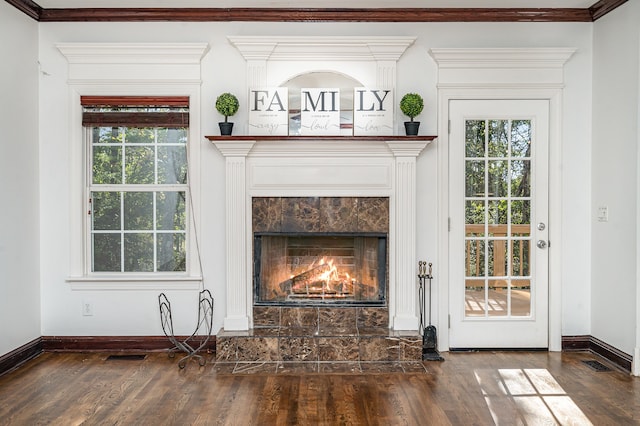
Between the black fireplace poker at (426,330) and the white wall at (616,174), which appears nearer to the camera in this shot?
the white wall at (616,174)

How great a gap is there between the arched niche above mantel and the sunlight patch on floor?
234 centimetres

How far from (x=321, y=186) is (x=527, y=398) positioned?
2064 millimetres

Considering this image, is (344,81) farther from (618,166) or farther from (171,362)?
(171,362)

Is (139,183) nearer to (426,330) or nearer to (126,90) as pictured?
(126,90)

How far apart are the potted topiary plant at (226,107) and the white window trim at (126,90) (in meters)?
0.29

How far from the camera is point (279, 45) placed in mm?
4102

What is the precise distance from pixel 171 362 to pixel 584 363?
10.2 ft

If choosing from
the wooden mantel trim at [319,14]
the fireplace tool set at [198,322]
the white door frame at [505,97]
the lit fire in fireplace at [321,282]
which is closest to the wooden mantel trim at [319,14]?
the wooden mantel trim at [319,14]

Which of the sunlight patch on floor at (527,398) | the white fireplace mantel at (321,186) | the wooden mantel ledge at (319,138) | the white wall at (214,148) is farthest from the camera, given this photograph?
the white wall at (214,148)

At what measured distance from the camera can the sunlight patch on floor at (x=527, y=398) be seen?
2.83m

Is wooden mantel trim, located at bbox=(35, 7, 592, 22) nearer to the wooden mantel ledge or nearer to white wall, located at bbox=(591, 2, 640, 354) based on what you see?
white wall, located at bbox=(591, 2, 640, 354)

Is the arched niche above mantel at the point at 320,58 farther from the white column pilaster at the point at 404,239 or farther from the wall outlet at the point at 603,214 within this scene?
the wall outlet at the point at 603,214

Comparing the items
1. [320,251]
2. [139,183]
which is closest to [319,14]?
[320,251]

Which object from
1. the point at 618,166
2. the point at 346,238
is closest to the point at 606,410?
the point at 618,166
